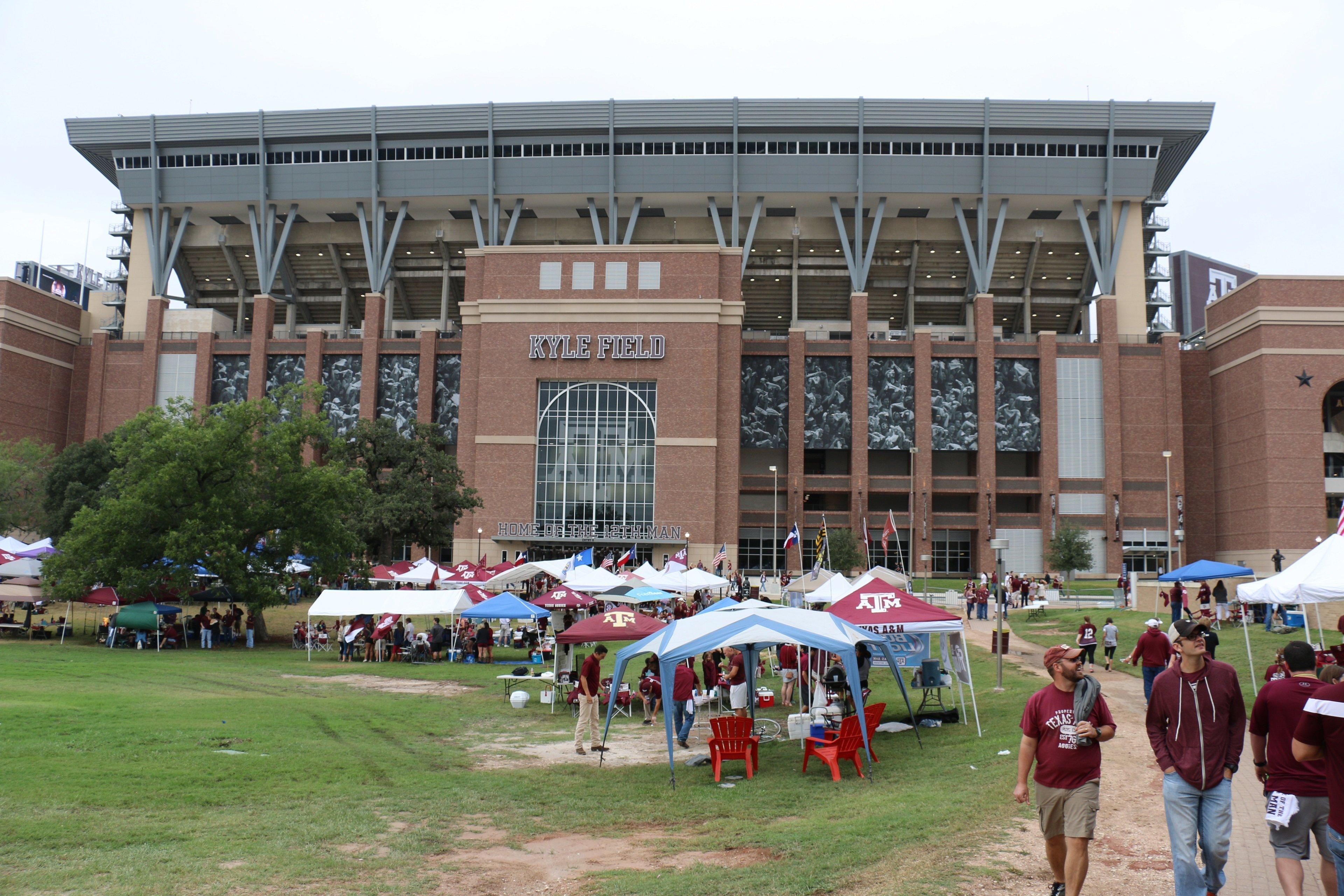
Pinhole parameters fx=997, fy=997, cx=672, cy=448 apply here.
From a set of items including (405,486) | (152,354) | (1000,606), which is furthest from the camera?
(152,354)

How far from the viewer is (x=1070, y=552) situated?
6788cm

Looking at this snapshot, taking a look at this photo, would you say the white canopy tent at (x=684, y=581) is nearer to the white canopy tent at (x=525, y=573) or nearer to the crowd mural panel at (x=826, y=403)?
the white canopy tent at (x=525, y=573)

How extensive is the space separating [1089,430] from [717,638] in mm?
67543

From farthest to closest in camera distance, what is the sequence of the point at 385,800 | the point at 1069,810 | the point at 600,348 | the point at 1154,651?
the point at 600,348 → the point at 1154,651 → the point at 385,800 → the point at 1069,810

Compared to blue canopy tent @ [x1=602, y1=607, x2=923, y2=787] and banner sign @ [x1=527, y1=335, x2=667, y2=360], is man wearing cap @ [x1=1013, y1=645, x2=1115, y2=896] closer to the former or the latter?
blue canopy tent @ [x1=602, y1=607, x2=923, y2=787]

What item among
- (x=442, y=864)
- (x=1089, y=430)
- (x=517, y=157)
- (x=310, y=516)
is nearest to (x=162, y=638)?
(x=310, y=516)

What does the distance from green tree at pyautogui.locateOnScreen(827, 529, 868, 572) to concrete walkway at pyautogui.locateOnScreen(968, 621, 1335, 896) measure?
54.0 meters

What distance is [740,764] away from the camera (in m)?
16.0

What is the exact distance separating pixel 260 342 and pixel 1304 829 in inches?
3243

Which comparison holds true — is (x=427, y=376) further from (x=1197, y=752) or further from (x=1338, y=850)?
(x=1338, y=850)

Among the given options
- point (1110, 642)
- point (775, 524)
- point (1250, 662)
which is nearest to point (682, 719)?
point (1250, 662)

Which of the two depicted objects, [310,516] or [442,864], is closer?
[442,864]

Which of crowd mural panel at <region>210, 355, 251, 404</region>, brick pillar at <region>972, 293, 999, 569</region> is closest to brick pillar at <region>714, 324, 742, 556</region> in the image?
brick pillar at <region>972, 293, 999, 569</region>

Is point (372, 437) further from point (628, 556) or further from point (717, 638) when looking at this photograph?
point (717, 638)
